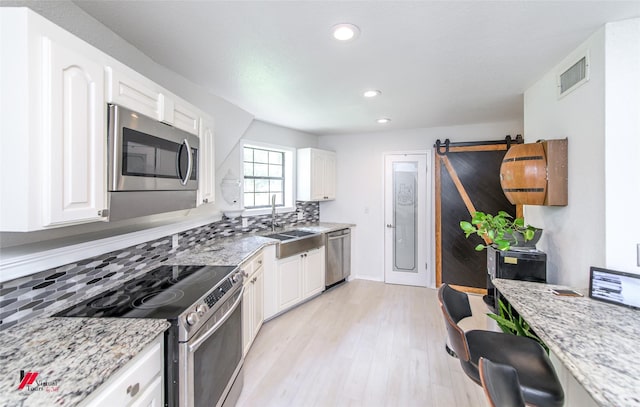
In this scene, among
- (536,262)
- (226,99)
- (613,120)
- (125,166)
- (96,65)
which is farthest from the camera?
(226,99)

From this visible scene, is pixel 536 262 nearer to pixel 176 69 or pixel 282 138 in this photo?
pixel 176 69

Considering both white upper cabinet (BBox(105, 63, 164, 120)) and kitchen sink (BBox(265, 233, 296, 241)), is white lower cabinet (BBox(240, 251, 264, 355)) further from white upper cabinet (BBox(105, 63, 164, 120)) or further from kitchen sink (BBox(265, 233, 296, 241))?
white upper cabinet (BBox(105, 63, 164, 120))

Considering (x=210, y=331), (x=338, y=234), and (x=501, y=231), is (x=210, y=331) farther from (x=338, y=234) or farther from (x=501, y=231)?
(x=338, y=234)

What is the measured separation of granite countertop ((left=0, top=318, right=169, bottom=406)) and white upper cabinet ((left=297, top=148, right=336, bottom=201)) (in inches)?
124

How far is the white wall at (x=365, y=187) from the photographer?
4441 mm

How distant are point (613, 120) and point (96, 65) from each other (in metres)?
2.66

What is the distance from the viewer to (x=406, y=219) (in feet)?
14.4

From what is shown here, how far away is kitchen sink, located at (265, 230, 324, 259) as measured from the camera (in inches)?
124

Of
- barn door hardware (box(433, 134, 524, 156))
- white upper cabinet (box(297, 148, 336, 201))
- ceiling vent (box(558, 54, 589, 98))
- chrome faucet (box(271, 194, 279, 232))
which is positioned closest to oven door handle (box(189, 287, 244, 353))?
chrome faucet (box(271, 194, 279, 232))

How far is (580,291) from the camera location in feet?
5.25

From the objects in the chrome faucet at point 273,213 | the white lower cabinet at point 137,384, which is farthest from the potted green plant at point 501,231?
the chrome faucet at point 273,213

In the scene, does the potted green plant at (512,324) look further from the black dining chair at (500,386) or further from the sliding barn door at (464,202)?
the sliding barn door at (464,202)

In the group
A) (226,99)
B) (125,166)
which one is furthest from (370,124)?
(125,166)

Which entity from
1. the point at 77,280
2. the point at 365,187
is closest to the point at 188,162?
the point at 77,280
